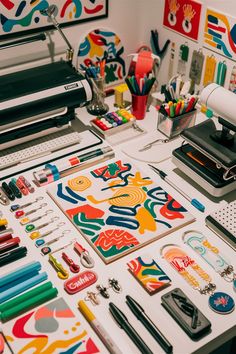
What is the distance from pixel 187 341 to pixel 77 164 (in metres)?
0.72

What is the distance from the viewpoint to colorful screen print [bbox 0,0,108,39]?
1.65m

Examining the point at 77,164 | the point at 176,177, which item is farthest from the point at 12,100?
the point at 176,177

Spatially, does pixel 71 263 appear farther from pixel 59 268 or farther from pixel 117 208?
pixel 117 208

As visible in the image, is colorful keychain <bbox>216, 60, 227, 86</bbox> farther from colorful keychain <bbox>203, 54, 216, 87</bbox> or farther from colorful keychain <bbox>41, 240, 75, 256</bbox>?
colorful keychain <bbox>41, 240, 75, 256</bbox>

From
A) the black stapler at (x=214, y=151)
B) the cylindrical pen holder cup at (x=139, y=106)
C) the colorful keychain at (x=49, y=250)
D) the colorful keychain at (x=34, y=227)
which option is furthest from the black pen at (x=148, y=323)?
the cylindrical pen holder cup at (x=139, y=106)

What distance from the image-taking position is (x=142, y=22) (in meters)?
2.02

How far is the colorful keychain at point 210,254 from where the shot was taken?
4.04ft

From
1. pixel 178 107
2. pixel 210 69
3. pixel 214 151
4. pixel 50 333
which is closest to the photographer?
pixel 50 333

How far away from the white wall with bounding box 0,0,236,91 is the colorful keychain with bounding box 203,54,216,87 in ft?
0.09

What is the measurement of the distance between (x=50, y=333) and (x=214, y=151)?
77 cm

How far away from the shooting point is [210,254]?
1.29 m

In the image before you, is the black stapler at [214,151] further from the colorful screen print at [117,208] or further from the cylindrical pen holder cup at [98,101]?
the cylindrical pen holder cup at [98,101]

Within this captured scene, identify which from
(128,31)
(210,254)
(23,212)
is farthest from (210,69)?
(23,212)

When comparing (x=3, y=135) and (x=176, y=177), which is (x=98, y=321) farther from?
(x=3, y=135)
